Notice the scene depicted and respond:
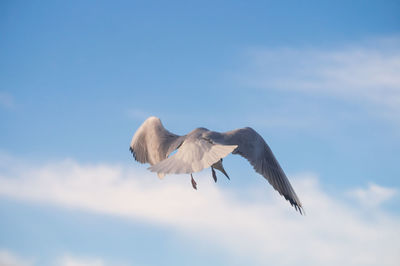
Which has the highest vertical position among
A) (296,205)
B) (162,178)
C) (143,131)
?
(143,131)

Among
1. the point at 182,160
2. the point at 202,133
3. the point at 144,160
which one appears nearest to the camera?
the point at 182,160

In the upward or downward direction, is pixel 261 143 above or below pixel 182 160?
above

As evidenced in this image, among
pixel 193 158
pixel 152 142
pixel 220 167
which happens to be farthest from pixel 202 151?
pixel 152 142

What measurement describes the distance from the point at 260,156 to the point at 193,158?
248 centimetres

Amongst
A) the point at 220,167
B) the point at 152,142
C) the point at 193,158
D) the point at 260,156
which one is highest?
the point at 152,142

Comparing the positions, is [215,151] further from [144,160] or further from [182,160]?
[144,160]

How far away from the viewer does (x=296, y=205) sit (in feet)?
40.4

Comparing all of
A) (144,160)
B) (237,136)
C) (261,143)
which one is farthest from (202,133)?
(144,160)

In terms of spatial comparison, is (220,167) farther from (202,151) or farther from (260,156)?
(202,151)

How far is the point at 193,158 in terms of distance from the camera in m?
10.8

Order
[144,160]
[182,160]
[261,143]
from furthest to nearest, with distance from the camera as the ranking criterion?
[144,160]
[261,143]
[182,160]

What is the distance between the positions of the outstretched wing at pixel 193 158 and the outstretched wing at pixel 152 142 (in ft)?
3.96

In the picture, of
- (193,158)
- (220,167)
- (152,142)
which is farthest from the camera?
(152,142)

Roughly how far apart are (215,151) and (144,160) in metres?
3.69
